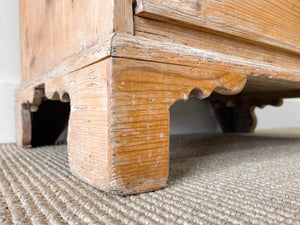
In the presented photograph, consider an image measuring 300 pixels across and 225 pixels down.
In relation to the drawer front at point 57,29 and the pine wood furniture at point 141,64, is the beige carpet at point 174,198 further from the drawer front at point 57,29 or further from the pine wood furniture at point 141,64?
the drawer front at point 57,29

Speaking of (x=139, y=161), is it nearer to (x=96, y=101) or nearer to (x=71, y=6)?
(x=96, y=101)

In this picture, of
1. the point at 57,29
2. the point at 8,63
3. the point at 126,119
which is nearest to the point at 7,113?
the point at 8,63

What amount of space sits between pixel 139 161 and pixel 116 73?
14cm

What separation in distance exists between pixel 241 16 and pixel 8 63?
97 centimetres

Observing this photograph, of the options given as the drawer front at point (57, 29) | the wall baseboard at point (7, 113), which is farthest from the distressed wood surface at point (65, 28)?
the wall baseboard at point (7, 113)

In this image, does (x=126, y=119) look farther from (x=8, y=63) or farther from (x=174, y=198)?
(x=8, y=63)

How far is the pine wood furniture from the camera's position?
0.39 m

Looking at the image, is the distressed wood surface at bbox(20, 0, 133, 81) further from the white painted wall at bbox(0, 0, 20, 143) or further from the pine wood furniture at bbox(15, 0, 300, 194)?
the white painted wall at bbox(0, 0, 20, 143)

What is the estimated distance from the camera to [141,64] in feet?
1.34

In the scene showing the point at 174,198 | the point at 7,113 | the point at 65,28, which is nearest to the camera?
the point at 174,198

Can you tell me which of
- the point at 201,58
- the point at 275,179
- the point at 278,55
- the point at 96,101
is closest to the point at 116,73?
the point at 96,101

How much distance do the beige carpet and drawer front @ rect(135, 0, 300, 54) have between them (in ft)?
0.97

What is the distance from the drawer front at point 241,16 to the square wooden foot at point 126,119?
0.09 meters

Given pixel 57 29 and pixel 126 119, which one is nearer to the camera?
pixel 126 119
